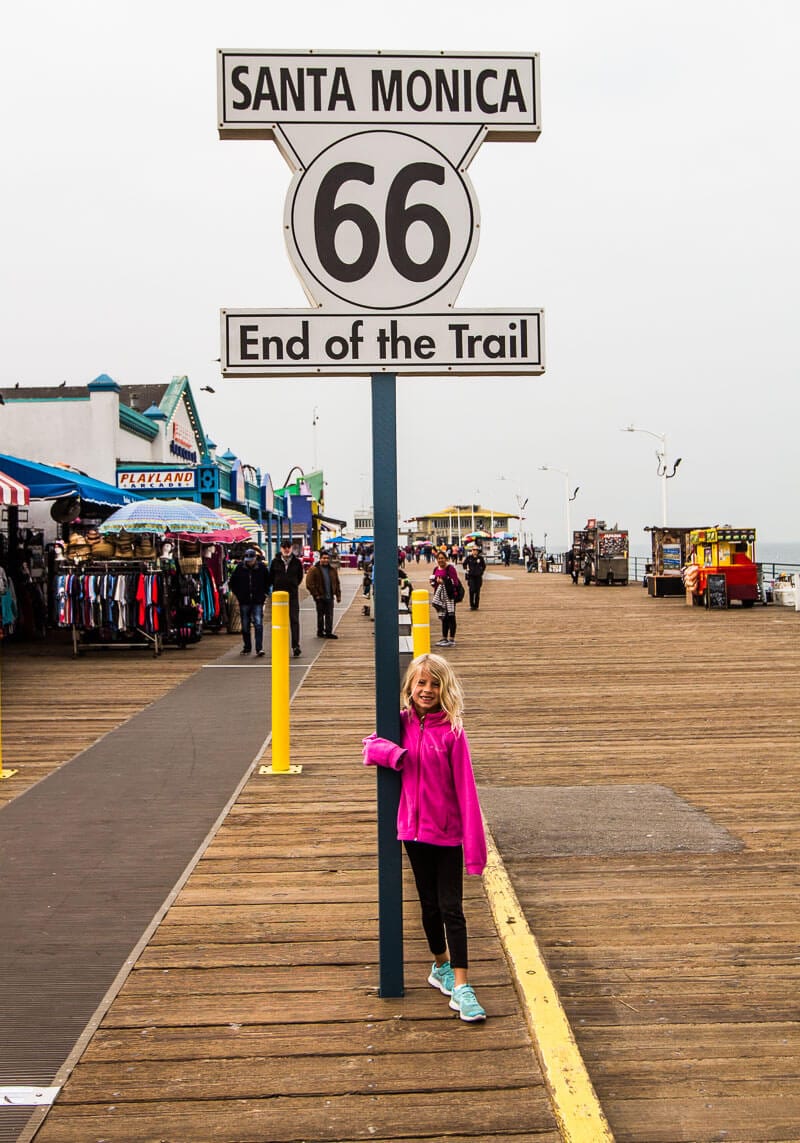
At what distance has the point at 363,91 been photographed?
13.0ft

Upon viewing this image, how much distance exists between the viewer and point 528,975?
4.26 metres

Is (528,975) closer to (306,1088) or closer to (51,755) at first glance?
(306,1088)

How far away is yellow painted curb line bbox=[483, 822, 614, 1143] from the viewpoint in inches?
126

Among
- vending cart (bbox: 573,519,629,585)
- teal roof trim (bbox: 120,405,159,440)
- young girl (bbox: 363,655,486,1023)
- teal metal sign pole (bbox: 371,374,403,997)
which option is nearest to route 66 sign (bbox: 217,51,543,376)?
→ teal metal sign pole (bbox: 371,374,403,997)

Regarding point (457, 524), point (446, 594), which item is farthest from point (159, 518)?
point (457, 524)

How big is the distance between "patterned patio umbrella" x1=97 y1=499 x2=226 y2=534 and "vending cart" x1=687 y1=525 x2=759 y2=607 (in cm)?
1518

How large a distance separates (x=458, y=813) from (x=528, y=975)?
0.84 metres

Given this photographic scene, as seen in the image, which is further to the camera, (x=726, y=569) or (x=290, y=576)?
(x=726, y=569)

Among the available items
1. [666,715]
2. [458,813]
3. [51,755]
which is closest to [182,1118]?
[458,813]

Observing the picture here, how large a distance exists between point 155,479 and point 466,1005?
68.2ft

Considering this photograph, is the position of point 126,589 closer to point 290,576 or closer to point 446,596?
point 290,576

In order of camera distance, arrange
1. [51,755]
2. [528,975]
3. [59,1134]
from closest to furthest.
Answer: [59,1134] < [528,975] < [51,755]

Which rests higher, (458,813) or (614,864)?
(458,813)

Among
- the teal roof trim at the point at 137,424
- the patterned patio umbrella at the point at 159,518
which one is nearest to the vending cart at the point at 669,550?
the teal roof trim at the point at 137,424
